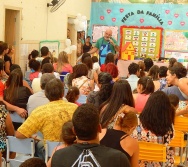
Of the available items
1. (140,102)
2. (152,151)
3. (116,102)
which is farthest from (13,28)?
(152,151)

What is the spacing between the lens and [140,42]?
15000 millimetres

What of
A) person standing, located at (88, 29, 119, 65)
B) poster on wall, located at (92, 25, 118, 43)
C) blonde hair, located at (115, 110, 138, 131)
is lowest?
blonde hair, located at (115, 110, 138, 131)

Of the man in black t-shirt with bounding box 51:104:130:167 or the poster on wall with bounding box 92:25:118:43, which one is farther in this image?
the poster on wall with bounding box 92:25:118:43

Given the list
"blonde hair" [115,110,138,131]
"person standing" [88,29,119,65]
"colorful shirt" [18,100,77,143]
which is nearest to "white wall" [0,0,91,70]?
"person standing" [88,29,119,65]

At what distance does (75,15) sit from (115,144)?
12.0m

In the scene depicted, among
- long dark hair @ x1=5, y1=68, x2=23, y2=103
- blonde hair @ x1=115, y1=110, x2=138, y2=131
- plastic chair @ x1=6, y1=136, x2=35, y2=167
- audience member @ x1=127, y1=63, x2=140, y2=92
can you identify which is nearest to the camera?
blonde hair @ x1=115, y1=110, x2=138, y2=131

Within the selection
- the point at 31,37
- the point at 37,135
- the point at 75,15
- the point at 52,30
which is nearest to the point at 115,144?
the point at 37,135

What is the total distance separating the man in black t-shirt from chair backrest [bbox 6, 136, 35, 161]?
1881 millimetres

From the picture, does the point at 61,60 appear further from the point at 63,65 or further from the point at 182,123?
the point at 182,123

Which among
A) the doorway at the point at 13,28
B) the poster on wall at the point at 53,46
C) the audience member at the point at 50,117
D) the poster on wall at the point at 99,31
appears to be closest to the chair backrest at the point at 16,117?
the audience member at the point at 50,117

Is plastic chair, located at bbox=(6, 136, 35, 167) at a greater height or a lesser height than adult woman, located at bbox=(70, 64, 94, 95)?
lesser

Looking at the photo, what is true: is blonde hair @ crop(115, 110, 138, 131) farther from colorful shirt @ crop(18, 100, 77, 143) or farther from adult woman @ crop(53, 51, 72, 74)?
adult woman @ crop(53, 51, 72, 74)

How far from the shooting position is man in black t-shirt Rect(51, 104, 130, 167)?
233cm

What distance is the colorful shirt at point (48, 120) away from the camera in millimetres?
3965
